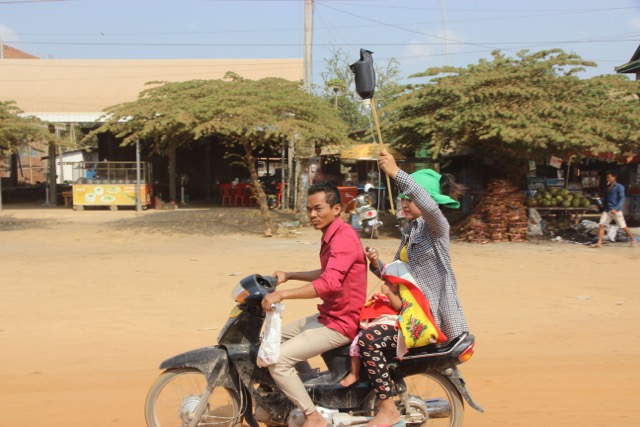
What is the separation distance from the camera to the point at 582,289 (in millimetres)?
9367

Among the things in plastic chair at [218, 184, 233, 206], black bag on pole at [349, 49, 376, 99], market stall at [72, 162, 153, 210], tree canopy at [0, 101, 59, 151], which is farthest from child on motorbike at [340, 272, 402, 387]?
plastic chair at [218, 184, 233, 206]

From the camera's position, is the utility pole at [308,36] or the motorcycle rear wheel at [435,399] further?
the utility pole at [308,36]

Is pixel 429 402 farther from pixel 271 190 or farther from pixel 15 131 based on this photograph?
pixel 271 190

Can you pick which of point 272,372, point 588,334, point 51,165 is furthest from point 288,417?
point 51,165

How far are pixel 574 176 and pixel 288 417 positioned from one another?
1926 centimetres

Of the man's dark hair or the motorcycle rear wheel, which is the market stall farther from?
the motorcycle rear wheel

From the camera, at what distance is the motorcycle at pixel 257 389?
3793mm

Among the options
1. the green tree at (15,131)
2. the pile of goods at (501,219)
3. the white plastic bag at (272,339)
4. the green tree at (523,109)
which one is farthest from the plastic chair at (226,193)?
the white plastic bag at (272,339)

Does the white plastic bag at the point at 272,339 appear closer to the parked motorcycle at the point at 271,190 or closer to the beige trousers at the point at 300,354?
the beige trousers at the point at 300,354

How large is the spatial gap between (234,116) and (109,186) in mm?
9734

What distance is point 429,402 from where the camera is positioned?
13.0ft

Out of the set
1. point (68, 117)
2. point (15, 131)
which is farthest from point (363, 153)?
point (68, 117)

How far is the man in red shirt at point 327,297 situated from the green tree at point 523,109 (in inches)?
409

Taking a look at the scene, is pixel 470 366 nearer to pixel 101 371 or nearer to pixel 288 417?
pixel 288 417
